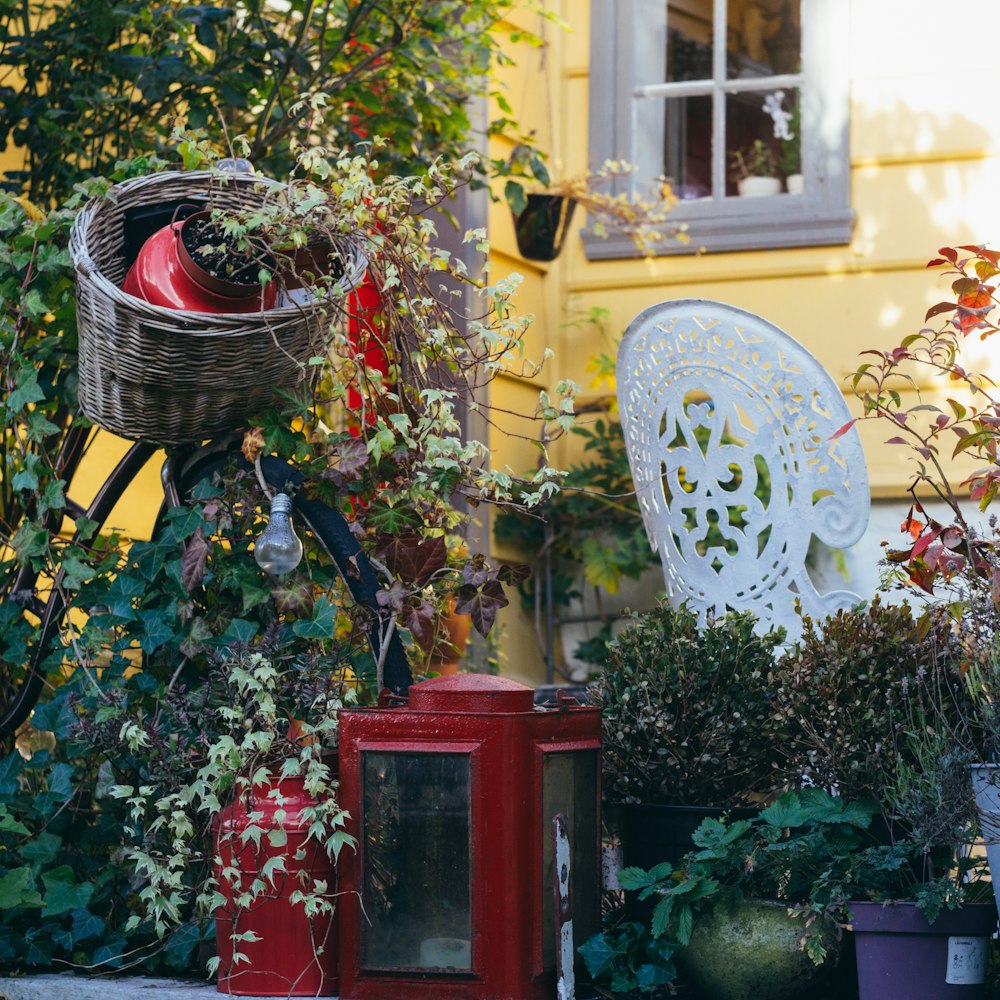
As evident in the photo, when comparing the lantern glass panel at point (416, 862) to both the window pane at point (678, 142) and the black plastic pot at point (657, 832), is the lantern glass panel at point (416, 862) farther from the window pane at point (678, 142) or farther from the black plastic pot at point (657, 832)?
the window pane at point (678, 142)

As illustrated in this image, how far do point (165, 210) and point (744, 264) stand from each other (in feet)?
9.92

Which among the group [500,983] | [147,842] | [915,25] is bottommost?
[500,983]

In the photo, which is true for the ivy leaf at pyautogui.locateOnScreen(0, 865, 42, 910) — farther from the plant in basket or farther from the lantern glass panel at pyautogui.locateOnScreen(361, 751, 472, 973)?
the lantern glass panel at pyautogui.locateOnScreen(361, 751, 472, 973)

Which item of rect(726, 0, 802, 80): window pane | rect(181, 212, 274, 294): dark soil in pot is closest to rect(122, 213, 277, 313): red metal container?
rect(181, 212, 274, 294): dark soil in pot

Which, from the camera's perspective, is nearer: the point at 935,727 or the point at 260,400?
A: the point at 935,727

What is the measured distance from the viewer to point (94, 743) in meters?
3.13

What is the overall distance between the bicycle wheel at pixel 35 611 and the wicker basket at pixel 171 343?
26 centimetres

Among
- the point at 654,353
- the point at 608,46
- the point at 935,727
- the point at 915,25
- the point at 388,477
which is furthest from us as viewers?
the point at 608,46

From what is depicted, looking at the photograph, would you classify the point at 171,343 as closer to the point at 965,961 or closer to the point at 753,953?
the point at 753,953

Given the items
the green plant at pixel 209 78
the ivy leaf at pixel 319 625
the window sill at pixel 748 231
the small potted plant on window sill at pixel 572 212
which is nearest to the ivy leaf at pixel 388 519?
the ivy leaf at pixel 319 625

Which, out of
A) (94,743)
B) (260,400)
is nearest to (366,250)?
(260,400)

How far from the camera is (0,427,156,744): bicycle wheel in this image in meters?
3.47

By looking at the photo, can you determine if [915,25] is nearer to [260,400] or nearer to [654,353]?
[654,353]

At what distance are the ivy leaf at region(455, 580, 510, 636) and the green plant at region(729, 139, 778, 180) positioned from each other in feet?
11.1
